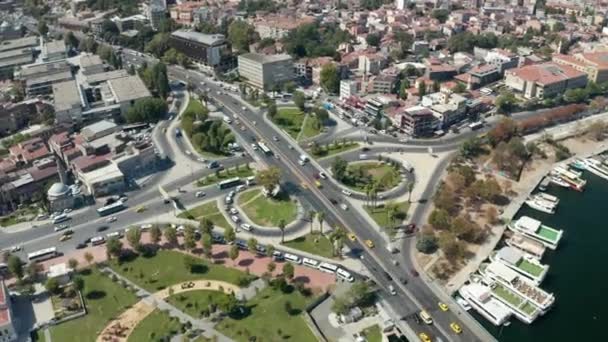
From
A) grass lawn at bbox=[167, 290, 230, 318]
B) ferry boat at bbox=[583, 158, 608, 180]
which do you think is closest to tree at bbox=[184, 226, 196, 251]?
grass lawn at bbox=[167, 290, 230, 318]

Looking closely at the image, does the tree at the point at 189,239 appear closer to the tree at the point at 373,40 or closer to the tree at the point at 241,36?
the tree at the point at 241,36

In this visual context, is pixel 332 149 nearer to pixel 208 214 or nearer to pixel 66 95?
pixel 208 214

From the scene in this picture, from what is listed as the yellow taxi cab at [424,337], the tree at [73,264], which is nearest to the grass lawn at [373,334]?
the yellow taxi cab at [424,337]

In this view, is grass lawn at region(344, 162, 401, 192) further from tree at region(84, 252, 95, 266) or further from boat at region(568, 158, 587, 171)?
tree at region(84, 252, 95, 266)

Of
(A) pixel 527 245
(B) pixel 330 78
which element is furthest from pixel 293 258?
(B) pixel 330 78

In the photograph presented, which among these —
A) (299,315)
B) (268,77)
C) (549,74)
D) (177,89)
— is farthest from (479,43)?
(299,315)
